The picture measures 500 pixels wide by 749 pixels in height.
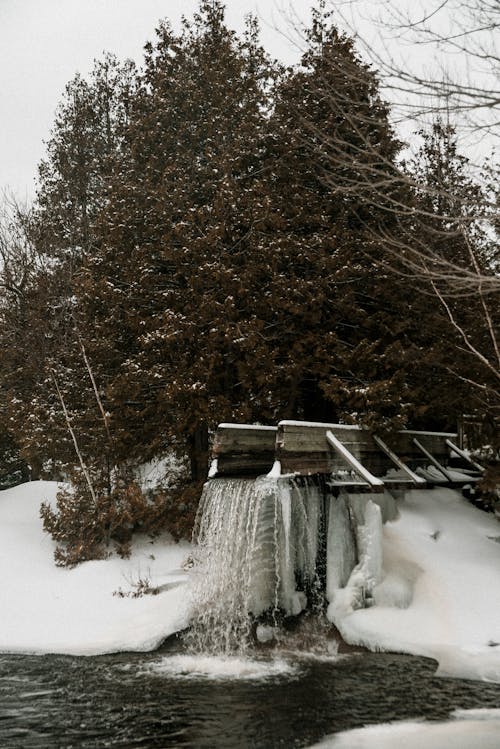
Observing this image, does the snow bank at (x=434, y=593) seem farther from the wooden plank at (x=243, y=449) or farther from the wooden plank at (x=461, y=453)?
the wooden plank at (x=243, y=449)

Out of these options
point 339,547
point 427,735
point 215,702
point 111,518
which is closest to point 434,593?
point 339,547

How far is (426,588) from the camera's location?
1005 centimetres

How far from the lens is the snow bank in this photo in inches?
345

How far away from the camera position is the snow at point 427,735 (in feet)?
20.3

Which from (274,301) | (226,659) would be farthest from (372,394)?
(226,659)

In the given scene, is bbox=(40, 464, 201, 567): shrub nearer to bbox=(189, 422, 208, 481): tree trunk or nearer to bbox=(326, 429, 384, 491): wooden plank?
bbox=(189, 422, 208, 481): tree trunk

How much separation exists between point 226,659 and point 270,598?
4.78 ft

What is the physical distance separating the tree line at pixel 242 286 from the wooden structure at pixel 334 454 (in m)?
0.53

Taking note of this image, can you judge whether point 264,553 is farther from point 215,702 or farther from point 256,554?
point 215,702

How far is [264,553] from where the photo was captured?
1055cm

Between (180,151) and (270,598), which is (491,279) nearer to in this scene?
(270,598)

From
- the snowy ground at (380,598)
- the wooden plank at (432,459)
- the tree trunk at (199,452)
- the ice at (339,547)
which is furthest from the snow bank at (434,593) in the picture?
the tree trunk at (199,452)

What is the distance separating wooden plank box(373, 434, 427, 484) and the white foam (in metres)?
3.70

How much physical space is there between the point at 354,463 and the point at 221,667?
3257 mm
